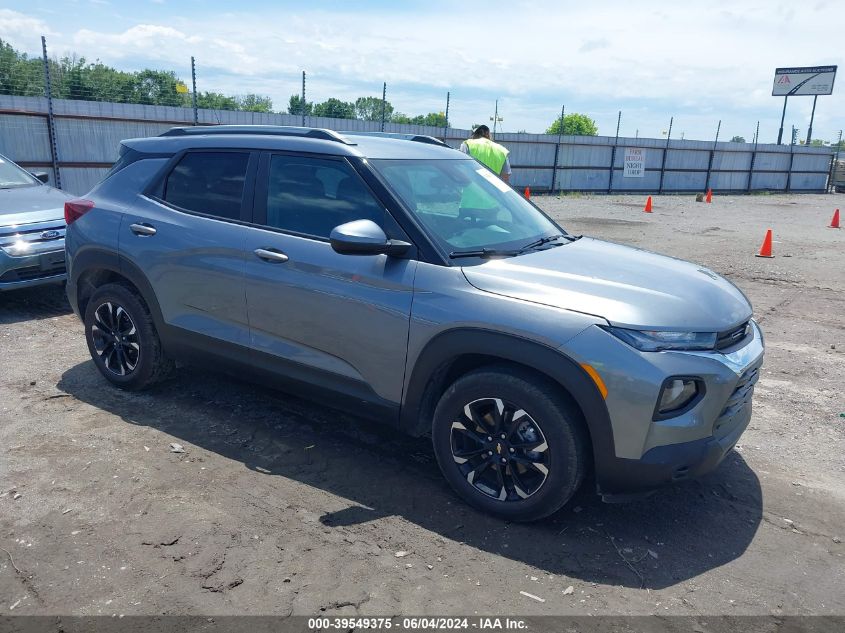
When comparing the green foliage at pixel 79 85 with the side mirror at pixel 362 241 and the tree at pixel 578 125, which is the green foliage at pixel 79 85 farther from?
the tree at pixel 578 125

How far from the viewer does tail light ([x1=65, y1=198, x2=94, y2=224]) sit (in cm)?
499

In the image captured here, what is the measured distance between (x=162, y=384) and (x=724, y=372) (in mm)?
3938

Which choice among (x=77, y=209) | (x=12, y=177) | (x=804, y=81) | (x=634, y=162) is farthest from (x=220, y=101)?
(x=804, y=81)

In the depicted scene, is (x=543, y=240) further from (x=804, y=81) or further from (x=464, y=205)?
(x=804, y=81)

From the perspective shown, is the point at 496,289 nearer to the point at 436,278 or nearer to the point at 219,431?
the point at 436,278

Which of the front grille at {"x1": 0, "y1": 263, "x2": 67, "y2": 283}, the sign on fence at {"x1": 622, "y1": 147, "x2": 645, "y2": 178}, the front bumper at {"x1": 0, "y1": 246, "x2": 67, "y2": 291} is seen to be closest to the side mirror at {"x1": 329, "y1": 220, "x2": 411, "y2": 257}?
the front grille at {"x1": 0, "y1": 263, "x2": 67, "y2": 283}

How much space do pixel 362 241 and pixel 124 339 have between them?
2407 mm

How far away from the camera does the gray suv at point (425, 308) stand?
3.13 m

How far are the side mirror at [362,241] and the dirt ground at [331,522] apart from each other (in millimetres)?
1324

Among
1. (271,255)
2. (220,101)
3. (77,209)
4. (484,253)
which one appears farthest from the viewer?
(220,101)

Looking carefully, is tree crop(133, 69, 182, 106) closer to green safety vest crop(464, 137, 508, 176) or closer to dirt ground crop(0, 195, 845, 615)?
green safety vest crop(464, 137, 508, 176)

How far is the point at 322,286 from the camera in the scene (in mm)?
3848

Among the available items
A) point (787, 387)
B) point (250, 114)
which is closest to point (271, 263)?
point (787, 387)

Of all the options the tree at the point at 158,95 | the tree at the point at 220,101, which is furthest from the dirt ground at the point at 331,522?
the tree at the point at 220,101
